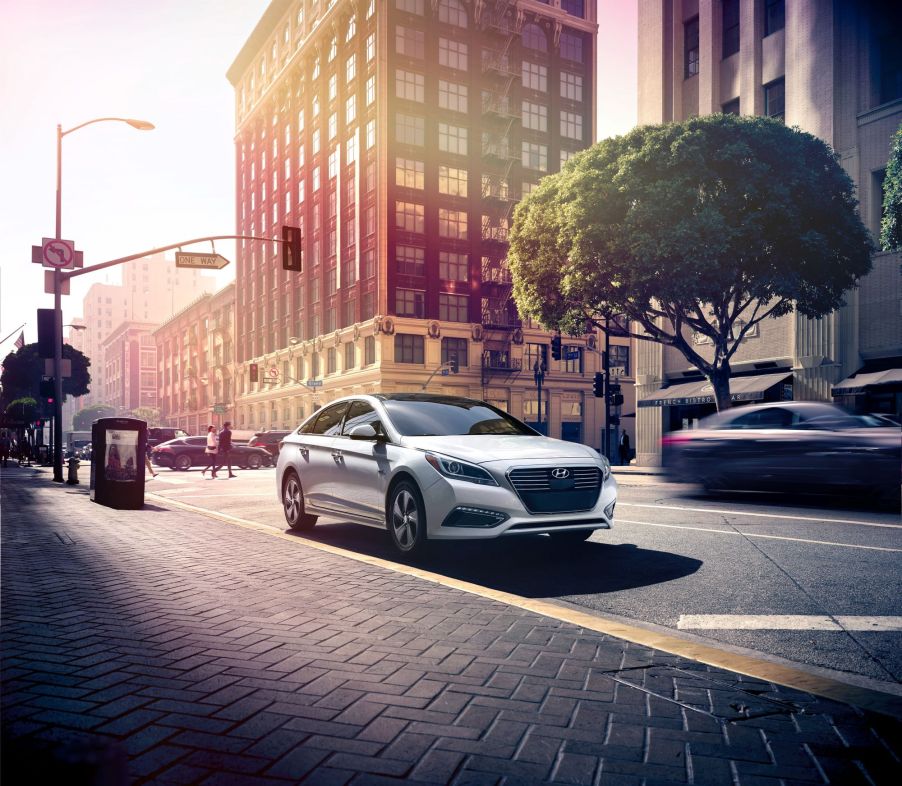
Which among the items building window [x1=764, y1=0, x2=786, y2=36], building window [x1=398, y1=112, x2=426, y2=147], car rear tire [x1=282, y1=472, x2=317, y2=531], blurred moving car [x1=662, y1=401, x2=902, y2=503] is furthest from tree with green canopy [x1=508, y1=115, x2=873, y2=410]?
building window [x1=398, y1=112, x2=426, y2=147]

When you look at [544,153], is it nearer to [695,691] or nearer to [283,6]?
[283,6]

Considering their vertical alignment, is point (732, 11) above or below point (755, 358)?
above

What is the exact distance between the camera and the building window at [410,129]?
4897cm

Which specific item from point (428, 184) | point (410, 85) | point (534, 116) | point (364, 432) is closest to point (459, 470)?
point (364, 432)

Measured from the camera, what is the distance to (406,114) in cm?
4931

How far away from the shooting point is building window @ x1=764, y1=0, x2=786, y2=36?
29719mm

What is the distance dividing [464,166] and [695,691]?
167 ft

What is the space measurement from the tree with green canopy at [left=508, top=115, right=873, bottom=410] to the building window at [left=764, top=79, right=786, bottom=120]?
578 centimetres

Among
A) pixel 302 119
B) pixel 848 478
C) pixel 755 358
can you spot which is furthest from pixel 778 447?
pixel 302 119

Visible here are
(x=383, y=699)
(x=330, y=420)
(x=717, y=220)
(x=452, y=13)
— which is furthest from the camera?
(x=452, y=13)

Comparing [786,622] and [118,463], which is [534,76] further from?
[786,622]

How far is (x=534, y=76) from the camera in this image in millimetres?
55844

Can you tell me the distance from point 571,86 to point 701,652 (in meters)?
59.2

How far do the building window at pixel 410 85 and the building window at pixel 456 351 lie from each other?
15.4 metres
